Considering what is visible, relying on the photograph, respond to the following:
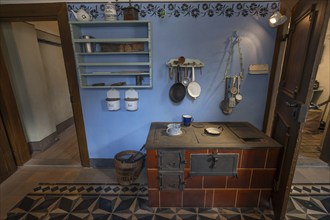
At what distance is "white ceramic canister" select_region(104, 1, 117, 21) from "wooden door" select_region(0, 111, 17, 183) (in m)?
1.73

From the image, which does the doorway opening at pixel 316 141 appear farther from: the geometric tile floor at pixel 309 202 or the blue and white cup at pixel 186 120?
the blue and white cup at pixel 186 120

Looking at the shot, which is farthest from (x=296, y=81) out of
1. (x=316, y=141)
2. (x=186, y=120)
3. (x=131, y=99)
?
(x=316, y=141)

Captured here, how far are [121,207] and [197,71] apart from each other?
1546 mm

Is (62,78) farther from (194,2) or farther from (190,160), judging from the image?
(190,160)

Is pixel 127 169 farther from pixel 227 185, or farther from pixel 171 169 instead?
pixel 227 185

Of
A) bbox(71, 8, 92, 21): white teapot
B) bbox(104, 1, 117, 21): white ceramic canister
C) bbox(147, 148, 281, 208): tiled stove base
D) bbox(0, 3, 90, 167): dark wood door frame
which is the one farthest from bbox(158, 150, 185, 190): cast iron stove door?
bbox(71, 8, 92, 21): white teapot

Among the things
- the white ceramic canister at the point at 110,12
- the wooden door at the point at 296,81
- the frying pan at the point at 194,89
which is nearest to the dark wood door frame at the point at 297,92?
the wooden door at the point at 296,81

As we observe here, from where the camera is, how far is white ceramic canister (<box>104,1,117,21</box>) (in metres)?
1.57

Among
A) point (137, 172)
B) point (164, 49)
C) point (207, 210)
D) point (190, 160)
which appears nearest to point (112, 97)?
point (164, 49)

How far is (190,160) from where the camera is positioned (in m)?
1.41

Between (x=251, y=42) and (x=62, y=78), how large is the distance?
11.2 feet

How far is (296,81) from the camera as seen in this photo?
123 centimetres

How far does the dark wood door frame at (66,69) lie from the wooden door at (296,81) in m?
2.03

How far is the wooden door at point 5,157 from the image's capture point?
6.33 ft
